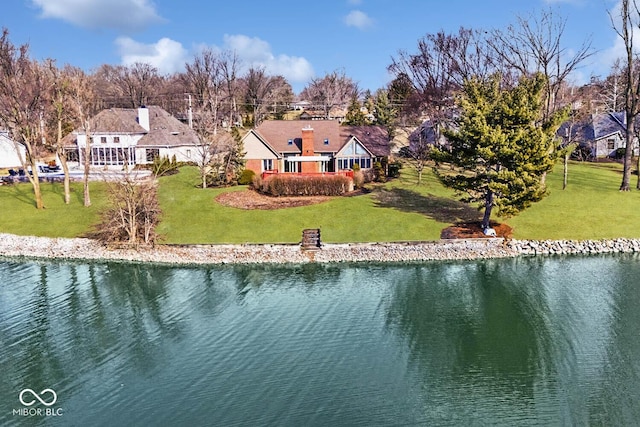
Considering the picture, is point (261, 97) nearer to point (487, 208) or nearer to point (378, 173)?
point (378, 173)

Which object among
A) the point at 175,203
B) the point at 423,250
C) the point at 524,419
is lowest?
the point at 524,419

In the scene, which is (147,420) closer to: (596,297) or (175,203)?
(596,297)

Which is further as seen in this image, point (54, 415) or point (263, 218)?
point (263, 218)

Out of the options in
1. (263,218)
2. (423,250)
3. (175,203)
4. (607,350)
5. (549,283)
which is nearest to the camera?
(607,350)

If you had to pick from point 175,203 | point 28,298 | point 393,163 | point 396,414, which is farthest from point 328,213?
point 396,414

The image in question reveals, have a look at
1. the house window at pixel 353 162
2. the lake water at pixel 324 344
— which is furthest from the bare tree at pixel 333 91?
the lake water at pixel 324 344

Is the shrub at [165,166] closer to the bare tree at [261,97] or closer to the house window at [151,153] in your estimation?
the house window at [151,153]

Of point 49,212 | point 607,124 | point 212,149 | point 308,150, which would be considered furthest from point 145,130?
point 607,124

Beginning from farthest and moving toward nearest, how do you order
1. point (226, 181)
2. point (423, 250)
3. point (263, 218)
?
1. point (226, 181)
2. point (263, 218)
3. point (423, 250)
